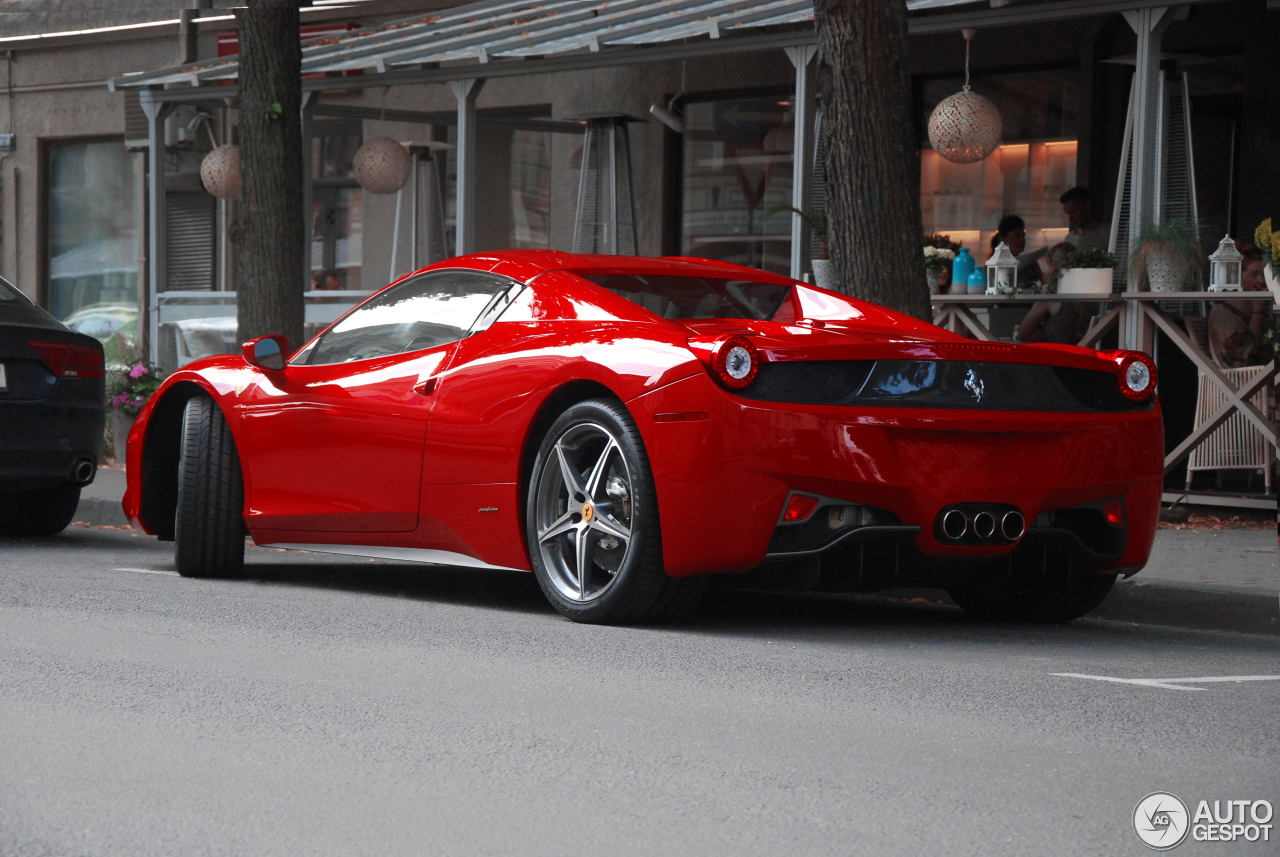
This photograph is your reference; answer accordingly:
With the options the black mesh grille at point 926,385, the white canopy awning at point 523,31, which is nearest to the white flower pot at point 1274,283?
the black mesh grille at point 926,385

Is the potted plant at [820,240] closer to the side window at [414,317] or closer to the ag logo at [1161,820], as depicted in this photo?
the side window at [414,317]

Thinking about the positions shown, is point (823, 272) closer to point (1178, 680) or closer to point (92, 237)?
point (1178, 680)

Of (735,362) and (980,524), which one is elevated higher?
(735,362)

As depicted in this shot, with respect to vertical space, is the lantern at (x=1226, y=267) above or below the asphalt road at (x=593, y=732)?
above

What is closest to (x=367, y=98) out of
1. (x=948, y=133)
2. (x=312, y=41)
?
(x=312, y=41)

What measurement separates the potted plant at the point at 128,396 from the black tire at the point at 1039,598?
9.59 metres

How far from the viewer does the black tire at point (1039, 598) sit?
625cm

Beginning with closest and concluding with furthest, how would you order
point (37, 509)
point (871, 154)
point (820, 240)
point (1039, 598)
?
point (1039, 598) < point (871, 154) < point (37, 509) < point (820, 240)

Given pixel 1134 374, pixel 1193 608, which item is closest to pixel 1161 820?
pixel 1134 374

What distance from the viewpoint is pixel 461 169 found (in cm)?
1348

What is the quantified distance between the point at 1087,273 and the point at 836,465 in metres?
5.15

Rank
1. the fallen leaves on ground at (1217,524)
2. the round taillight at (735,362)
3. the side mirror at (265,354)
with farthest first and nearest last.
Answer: the fallen leaves on ground at (1217,524)
the side mirror at (265,354)
the round taillight at (735,362)

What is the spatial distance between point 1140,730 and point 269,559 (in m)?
5.22

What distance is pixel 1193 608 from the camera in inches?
268
